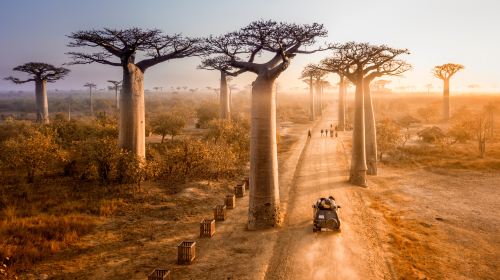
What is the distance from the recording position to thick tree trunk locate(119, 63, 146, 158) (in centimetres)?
1539

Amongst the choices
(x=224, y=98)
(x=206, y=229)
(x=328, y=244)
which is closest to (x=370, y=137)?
(x=328, y=244)

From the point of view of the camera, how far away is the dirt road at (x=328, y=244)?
814 centimetres

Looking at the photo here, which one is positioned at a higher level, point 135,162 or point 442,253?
point 135,162

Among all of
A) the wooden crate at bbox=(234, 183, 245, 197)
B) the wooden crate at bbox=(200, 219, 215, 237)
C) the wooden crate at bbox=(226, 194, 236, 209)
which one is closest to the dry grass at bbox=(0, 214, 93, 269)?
the wooden crate at bbox=(200, 219, 215, 237)

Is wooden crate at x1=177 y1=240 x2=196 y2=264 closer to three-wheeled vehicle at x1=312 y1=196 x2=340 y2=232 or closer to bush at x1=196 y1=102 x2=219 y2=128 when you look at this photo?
three-wheeled vehicle at x1=312 y1=196 x2=340 y2=232

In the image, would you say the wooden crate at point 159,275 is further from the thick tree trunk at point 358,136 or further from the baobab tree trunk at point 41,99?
the baobab tree trunk at point 41,99

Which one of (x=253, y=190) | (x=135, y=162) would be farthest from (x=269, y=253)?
(x=135, y=162)

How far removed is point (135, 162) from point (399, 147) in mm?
20396

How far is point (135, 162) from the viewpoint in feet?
48.0

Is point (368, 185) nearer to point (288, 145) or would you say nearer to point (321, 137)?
point (288, 145)

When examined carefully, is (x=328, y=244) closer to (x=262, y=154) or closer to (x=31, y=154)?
(x=262, y=154)

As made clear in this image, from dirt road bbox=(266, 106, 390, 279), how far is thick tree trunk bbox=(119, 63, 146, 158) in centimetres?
719

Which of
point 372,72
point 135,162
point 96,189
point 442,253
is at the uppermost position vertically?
point 372,72

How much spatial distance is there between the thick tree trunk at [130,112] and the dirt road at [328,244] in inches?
283
